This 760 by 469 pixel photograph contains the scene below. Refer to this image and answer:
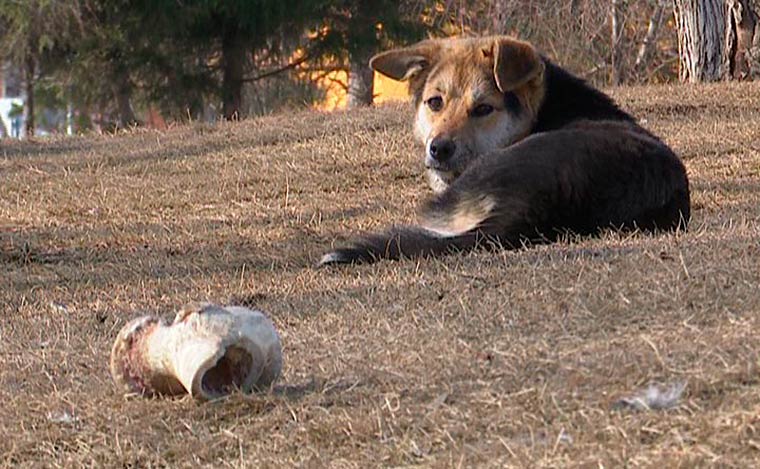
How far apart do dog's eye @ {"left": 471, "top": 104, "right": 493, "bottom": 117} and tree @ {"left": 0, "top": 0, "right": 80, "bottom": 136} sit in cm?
1172

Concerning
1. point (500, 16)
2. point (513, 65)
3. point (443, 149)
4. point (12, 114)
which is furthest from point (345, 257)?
point (12, 114)

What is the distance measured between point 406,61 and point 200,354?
4462mm

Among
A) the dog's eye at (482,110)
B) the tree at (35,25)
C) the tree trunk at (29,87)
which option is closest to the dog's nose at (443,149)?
the dog's eye at (482,110)

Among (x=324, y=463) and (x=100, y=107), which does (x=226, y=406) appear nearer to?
(x=324, y=463)

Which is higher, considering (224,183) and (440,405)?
(440,405)

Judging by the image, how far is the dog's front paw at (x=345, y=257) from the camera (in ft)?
23.6

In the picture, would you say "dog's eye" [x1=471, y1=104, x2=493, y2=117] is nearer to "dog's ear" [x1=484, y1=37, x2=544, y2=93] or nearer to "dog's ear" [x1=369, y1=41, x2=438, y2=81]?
"dog's ear" [x1=484, y1=37, x2=544, y2=93]

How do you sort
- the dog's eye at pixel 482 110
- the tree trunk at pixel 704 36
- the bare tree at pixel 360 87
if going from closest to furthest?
the dog's eye at pixel 482 110 → the tree trunk at pixel 704 36 → the bare tree at pixel 360 87

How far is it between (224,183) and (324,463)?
7079 mm

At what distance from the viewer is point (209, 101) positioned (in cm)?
2109

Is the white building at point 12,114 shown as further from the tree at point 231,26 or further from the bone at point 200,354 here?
the bone at point 200,354

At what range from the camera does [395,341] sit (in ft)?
17.8

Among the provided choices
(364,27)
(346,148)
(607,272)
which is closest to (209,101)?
(364,27)

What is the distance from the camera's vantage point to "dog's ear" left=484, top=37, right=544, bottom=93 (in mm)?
8195
